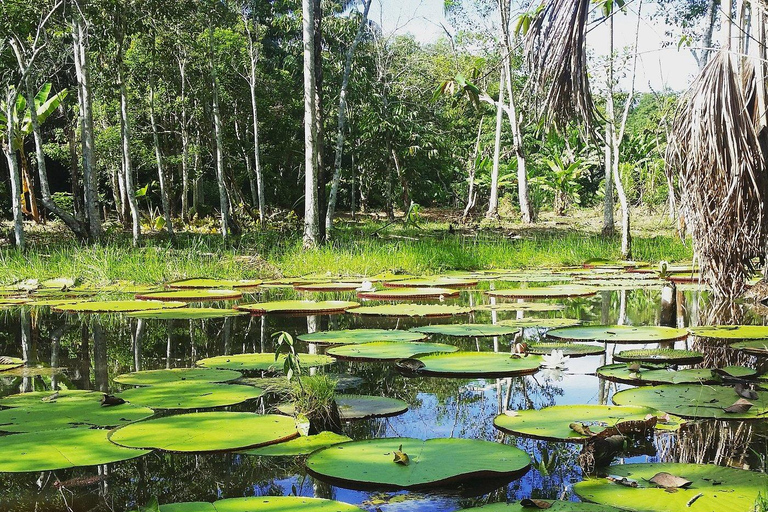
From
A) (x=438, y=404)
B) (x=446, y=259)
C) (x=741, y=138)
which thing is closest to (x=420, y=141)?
(x=446, y=259)

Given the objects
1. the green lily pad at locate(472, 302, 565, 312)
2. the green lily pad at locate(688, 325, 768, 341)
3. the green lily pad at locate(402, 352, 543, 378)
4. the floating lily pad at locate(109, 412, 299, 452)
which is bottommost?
the green lily pad at locate(472, 302, 565, 312)

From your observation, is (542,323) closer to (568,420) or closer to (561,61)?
(561,61)

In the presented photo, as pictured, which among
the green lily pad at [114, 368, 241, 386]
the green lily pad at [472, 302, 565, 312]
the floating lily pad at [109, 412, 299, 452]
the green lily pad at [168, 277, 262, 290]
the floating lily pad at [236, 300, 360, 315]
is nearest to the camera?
the floating lily pad at [109, 412, 299, 452]

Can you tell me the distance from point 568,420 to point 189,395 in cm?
148

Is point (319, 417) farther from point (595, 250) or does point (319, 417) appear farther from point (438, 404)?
point (595, 250)

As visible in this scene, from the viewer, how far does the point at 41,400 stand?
2791 millimetres

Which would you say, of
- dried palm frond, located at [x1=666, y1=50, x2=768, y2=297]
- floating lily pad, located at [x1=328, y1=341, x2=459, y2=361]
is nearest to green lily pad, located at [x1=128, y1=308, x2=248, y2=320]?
floating lily pad, located at [x1=328, y1=341, x2=459, y2=361]

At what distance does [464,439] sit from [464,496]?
359mm

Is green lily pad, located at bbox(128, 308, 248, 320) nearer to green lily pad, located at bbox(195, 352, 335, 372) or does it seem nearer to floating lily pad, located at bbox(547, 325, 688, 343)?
green lily pad, located at bbox(195, 352, 335, 372)

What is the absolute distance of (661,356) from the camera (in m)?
3.55

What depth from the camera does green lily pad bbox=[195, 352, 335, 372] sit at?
340 cm

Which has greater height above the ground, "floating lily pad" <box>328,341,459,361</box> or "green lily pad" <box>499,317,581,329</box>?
"floating lily pad" <box>328,341,459,361</box>

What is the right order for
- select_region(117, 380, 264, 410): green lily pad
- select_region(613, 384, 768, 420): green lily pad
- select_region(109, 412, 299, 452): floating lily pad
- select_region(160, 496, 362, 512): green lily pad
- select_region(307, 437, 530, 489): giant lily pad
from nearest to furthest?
select_region(160, 496, 362, 512): green lily pad, select_region(307, 437, 530, 489): giant lily pad, select_region(109, 412, 299, 452): floating lily pad, select_region(613, 384, 768, 420): green lily pad, select_region(117, 380, 264, 410): green lily pad

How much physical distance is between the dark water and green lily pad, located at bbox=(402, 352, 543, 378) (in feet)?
0.21
